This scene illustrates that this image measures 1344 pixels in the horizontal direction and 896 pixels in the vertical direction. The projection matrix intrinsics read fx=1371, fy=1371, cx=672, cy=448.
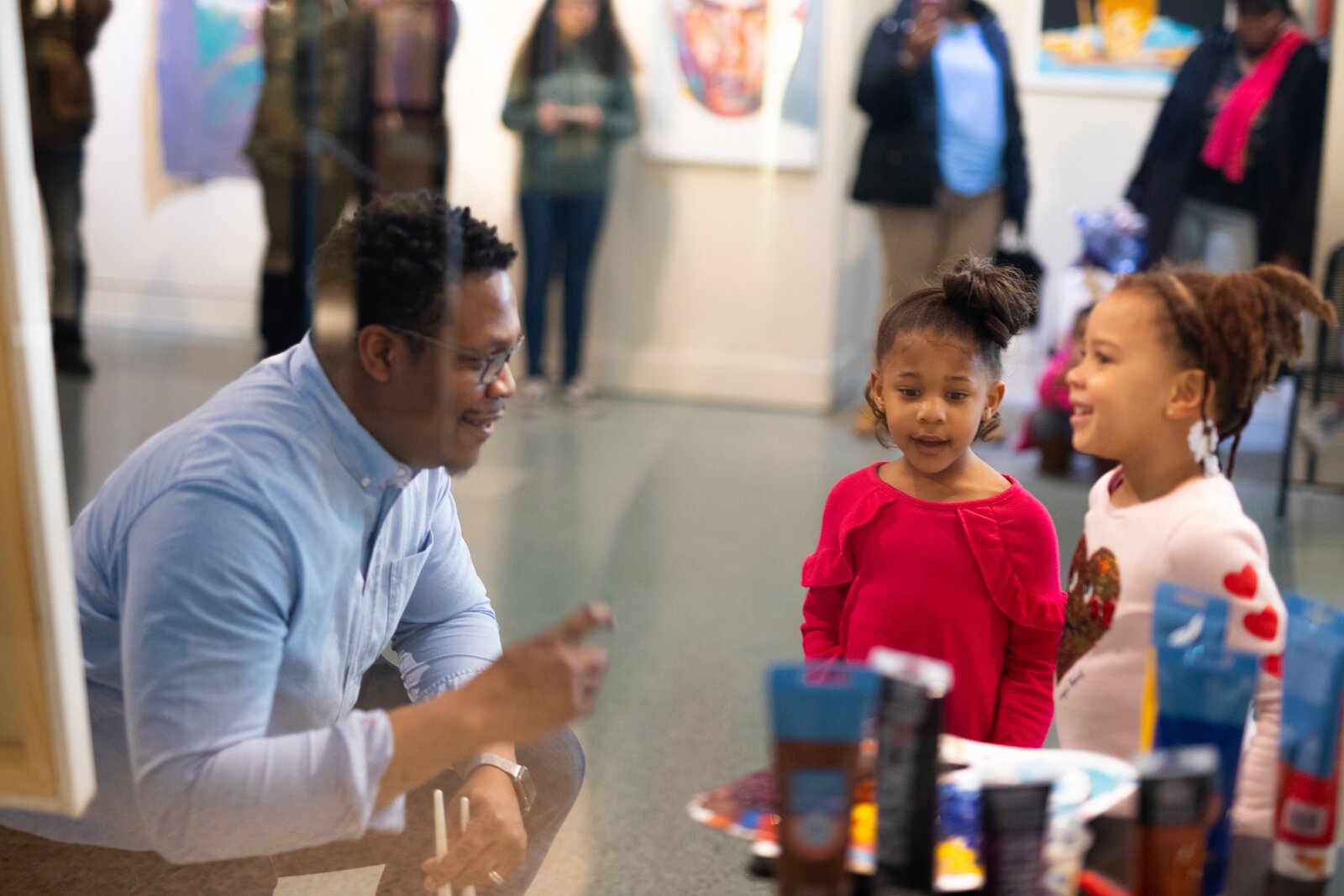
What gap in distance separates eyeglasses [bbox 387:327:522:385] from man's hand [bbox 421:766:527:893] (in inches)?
13.7

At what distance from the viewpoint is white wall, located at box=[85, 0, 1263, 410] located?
2135 mm

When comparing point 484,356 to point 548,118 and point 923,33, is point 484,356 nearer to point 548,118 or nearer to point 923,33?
point 548,118

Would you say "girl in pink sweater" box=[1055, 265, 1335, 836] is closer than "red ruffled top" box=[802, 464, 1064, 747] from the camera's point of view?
Yes

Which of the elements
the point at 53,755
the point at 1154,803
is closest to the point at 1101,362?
the point at 1154,803

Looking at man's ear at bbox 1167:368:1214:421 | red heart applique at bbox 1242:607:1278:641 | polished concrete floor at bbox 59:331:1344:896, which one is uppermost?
man's ear at bbox 1167:368:1214:421

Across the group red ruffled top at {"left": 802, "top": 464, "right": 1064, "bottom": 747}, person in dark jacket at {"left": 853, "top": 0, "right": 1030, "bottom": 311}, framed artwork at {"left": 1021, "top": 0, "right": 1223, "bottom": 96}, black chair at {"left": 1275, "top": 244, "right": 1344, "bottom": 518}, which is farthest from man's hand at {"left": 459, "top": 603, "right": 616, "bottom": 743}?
framed artwork at {"left": 1021, "top": 0, "right": 1223, "bottom": 96}

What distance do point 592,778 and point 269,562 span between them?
1.02 metres

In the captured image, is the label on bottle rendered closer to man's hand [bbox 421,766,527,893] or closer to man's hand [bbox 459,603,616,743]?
man's hand [bbox 459,603,616,743]

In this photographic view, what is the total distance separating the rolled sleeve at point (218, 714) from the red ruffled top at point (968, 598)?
443 mm

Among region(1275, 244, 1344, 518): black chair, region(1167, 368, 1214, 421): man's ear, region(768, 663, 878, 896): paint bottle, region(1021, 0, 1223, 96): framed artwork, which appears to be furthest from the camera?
region(1021, 0, 1223, 96): framed artwork

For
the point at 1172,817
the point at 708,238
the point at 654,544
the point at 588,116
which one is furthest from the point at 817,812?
the point at 708,238

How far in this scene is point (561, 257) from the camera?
8.70 ft

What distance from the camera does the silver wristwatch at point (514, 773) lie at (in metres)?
1.17

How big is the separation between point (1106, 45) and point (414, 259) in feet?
10.3
